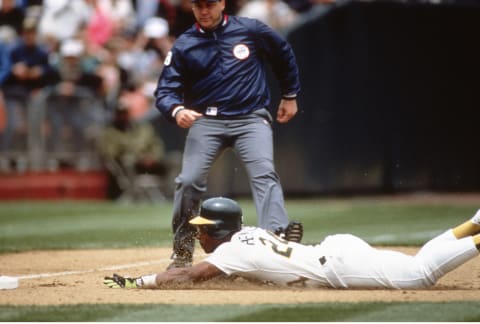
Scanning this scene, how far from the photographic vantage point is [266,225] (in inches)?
306

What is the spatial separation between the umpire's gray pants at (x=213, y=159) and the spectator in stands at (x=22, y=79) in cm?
808

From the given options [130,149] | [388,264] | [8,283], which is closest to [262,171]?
[388,264]

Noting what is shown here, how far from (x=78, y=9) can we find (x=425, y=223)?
7.44 metres

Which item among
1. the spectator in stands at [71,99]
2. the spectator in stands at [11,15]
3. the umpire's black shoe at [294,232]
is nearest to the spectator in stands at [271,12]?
the spectator in stands at [71,99]

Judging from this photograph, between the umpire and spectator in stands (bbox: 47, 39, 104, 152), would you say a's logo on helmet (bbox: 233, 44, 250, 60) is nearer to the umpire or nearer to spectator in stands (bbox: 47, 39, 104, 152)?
the umpire

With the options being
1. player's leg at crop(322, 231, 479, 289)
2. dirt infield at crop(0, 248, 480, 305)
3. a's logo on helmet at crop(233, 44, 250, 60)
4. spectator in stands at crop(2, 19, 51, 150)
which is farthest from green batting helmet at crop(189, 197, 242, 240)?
spectator in stands at crop(2, 19, 51, 150)

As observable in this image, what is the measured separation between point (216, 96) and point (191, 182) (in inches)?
26.1

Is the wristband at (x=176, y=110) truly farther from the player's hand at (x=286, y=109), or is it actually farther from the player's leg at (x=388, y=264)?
the player's leg at (x=388, y=264)

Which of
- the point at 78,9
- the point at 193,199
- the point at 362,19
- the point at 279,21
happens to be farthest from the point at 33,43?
the point at 193,199

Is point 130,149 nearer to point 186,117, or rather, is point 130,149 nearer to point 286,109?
point 286,109

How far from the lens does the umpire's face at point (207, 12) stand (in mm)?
7855

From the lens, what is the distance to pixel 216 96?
8.03 m

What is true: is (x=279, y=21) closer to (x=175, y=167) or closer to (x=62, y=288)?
(x=175, y=167)

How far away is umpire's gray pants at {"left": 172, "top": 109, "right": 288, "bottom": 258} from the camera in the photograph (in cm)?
791
